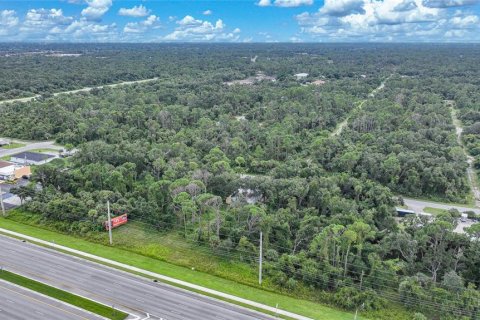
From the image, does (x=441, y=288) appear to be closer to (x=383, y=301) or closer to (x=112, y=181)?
(x=383, y=301)

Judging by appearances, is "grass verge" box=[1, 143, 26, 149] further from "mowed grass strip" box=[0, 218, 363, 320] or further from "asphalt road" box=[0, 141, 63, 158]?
"mowed grass strip" box=[0, 218, 363, 320]

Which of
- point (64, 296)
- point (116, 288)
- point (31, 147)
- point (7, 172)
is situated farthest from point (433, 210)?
point (31, 147)

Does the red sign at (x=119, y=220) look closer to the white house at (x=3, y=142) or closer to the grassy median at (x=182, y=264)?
the grassy median at (x=182, y=264)

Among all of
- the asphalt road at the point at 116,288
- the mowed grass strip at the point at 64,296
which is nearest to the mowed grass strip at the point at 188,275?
the asphalt road at the point at 116,288

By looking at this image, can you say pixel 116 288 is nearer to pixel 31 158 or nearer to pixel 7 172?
pixel 7 172

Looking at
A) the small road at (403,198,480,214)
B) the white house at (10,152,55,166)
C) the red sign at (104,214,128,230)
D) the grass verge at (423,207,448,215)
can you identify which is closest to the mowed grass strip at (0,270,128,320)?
the red sign at (104,214,128,230)

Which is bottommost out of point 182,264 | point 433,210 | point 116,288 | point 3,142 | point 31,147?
point 182,264

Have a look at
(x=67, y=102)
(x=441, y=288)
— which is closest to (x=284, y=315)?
(x=441, y=288)
